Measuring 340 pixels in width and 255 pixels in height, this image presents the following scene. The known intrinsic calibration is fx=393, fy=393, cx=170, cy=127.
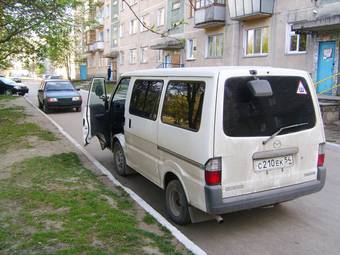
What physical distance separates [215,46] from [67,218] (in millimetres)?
22957

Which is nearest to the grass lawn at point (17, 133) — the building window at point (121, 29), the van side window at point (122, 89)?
the van side window at point (122, 89)

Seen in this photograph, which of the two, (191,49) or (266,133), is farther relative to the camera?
(191,49)

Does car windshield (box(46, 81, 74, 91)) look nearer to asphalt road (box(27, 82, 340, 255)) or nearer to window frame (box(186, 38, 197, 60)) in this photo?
window frame (box(186, 38, 197, 60))

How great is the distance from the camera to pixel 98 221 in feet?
14.9

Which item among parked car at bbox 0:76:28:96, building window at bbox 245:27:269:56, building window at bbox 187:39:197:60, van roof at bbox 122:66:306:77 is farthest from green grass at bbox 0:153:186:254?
parked car at bbox 0:76:28:96

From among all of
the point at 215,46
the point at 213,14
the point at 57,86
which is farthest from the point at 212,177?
the point at 215,46

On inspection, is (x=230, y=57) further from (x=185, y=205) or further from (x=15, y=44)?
(x=185, y=205)

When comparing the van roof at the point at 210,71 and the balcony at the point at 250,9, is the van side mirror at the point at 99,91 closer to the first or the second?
the van roof at the point at 210,71

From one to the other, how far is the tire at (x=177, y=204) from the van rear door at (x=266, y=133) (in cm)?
69

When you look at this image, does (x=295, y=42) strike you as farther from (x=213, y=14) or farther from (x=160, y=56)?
(x=160, y=56)

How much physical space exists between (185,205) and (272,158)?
3.78 ft

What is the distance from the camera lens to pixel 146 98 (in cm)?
570

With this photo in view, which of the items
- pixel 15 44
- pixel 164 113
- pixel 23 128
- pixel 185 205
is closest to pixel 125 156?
pixel 164 113

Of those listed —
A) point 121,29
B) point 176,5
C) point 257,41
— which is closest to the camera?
point 257,41
